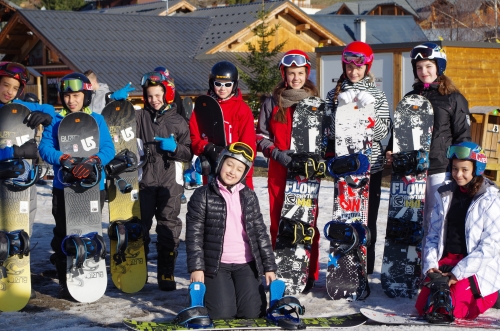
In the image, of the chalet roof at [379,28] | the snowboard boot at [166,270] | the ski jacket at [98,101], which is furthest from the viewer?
the chalet roof at [379,28]

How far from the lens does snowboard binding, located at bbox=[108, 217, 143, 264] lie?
552 cm

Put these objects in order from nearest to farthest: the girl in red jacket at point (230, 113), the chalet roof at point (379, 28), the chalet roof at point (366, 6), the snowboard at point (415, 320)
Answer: the snowboard at point (415, 320), the girl in red jacket at point (230, 113), the chalet roof at point (379, 28), the chalet roof at point (366, 6)

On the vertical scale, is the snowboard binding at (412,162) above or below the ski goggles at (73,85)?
below

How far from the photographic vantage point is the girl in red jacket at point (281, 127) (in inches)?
218

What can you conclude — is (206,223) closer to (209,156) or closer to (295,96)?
(209,156)

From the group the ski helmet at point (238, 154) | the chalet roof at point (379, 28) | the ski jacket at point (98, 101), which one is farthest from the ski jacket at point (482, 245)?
the chalet roof at point (379, 28)

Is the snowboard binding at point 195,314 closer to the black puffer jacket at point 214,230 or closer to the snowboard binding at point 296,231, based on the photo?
the black puffer jacket at point 214,230

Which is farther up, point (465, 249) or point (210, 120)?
point (210, 120)

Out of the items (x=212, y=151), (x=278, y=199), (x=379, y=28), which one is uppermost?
(x=379, y=28)

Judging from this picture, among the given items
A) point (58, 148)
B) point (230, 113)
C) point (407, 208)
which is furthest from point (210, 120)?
point (407, 208)

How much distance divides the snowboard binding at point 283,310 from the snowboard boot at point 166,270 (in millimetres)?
1277

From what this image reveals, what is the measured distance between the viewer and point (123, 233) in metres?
5.53

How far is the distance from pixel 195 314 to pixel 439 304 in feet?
5.13

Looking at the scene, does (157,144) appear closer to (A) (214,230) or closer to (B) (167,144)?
(B) (167,144)
